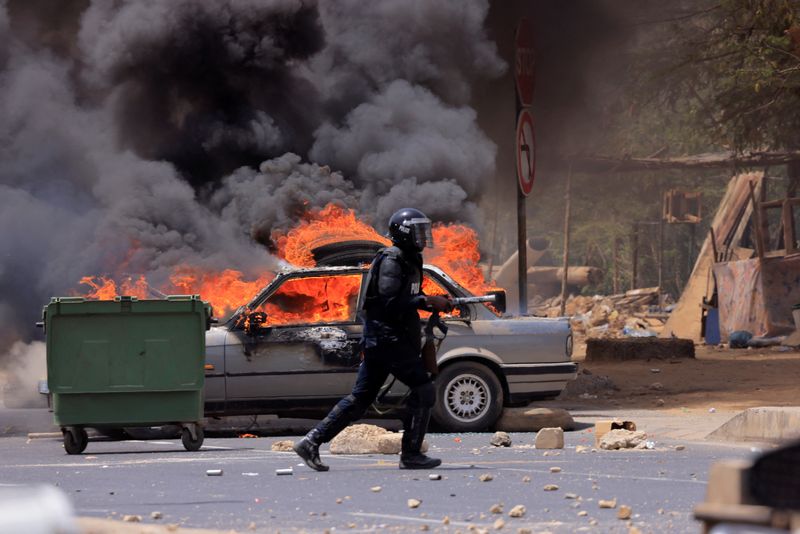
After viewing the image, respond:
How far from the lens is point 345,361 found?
1259cm

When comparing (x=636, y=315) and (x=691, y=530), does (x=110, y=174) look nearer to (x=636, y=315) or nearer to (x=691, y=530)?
(x=691, y=530)

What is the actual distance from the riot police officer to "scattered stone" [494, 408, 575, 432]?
325cm

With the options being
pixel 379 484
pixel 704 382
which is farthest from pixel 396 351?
pixel 704 382

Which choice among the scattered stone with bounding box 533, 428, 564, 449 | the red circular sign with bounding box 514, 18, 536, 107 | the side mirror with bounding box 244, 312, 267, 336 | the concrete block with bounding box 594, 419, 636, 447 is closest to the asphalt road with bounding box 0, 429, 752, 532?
the scattered stone with bounding box 533, 428, 564, 449

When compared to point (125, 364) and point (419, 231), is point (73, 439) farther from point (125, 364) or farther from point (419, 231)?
point (419, 231)

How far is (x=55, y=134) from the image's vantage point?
2223 centimetres

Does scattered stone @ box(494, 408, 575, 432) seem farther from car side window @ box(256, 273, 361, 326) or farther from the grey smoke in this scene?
the grey smoke

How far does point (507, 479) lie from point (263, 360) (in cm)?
384

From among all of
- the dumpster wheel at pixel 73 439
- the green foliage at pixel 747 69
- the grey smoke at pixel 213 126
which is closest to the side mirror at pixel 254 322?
the dumpster wheel at pixel 73 439

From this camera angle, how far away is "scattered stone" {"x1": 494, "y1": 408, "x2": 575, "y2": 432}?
42.5 ft

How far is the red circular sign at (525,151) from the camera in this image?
573 inches

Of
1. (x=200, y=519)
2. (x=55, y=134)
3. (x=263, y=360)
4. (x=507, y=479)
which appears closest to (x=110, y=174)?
(x=55, y=134)

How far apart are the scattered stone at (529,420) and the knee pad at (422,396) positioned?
325cm

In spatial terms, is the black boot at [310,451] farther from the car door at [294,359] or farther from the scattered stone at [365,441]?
the car door at [294,359]
